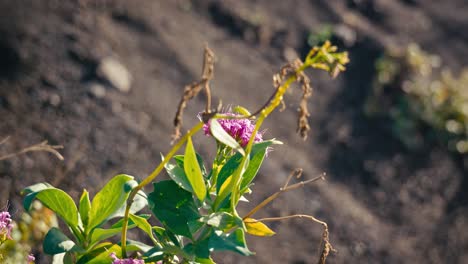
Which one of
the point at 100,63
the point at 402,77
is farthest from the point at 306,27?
the point at 100,63

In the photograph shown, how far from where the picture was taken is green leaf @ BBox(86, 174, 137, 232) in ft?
5.60

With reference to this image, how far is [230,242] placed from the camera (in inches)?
59.1

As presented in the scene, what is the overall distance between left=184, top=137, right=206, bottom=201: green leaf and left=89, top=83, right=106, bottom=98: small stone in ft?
9.77

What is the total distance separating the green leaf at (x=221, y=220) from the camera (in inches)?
61.7

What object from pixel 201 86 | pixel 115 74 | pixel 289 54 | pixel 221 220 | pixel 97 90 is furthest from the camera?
pixel 289 54

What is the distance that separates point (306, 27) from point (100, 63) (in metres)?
3.04

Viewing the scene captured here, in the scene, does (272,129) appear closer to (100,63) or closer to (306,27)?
(100,63)

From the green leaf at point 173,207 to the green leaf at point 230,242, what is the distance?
5.5 inches

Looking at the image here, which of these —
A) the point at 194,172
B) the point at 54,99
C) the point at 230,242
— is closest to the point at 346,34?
the point at 54,99

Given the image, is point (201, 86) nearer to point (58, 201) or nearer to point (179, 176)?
point (179, 176)

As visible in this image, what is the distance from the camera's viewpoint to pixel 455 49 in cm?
826

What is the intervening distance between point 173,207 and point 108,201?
0.61 feet

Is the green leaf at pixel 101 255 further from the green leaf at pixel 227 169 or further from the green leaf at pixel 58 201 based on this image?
the green leaf at pixel 227 169

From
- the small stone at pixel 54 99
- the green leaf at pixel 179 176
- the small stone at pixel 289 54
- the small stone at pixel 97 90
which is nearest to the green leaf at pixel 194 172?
the green leaf at pixel 179 176
